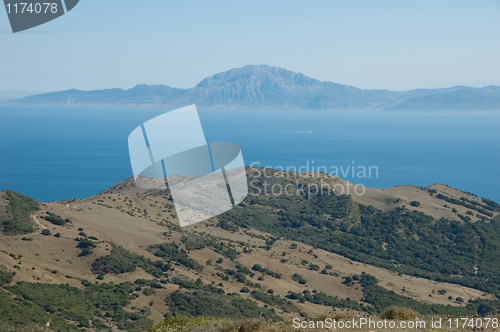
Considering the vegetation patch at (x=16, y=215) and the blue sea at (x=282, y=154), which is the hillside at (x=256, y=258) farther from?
the blue sea at (x=282, y=154)

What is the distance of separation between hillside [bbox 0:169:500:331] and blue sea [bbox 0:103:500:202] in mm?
37599

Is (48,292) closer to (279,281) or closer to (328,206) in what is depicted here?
(279,281)

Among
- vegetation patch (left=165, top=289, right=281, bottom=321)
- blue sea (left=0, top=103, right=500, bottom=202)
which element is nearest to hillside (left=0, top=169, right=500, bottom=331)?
vegetation patch (left=165, top=289, right=281, bottom=321)

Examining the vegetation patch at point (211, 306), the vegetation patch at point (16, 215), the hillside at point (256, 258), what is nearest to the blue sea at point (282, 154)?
the hillside at point (256, 258)

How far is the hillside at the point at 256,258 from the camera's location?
61.0ft

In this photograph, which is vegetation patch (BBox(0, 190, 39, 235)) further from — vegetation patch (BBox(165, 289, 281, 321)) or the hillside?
vegetation patch (BBox(165, 289, 281, 321))

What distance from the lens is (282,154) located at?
112m

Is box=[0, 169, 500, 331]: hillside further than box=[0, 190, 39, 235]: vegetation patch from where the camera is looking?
No

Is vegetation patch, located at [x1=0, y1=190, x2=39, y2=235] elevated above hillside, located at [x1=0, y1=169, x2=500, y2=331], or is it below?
above

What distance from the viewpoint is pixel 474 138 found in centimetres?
15875

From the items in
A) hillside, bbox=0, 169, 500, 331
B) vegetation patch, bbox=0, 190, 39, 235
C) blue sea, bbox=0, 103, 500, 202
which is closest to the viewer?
hillside, bbox=0, 169, 500, 331

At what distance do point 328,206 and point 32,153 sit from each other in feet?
275

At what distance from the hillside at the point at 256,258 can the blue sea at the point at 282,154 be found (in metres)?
37.6

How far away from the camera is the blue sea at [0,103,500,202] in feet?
265
